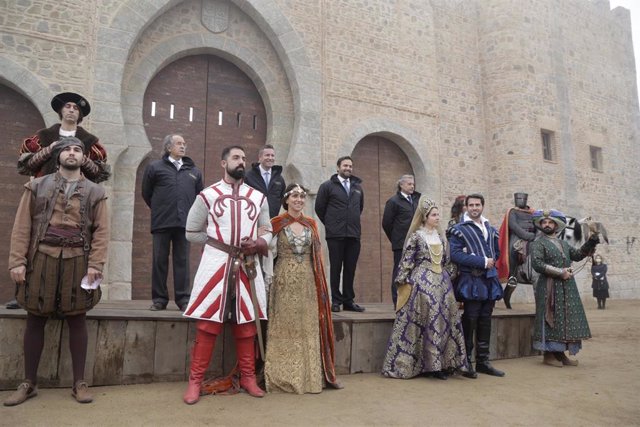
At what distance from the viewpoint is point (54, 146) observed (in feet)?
12.6

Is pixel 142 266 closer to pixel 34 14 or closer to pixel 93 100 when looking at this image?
pixel 93 100

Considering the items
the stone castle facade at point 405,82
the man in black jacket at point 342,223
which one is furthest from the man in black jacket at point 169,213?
the stone castle facade at point 405,82

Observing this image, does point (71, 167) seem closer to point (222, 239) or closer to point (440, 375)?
point (222, 239)

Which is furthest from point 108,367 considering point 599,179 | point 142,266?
point 599,179

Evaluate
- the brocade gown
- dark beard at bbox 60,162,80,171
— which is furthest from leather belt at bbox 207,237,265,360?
dark beard at bbox 60,162,80,171

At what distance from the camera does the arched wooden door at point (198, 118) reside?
8.47m

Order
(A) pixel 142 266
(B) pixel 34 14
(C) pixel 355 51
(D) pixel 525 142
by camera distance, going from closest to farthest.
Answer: (B) pixel 34 14 → (A) pixel 142 266 → (C) pixel 355 51 → (D) pixel 525 142

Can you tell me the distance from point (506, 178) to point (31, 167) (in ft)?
36.2

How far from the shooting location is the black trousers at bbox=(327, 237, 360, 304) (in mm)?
5644

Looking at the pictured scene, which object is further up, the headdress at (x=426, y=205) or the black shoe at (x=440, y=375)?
the headdress at (x=426, y=205)

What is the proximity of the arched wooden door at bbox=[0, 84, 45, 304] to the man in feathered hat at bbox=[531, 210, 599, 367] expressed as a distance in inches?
296

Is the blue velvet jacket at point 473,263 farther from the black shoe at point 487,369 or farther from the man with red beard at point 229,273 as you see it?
the man with red beard at point 229,273

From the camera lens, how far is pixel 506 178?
12.3 meters

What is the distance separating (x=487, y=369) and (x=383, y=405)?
1792 mm
